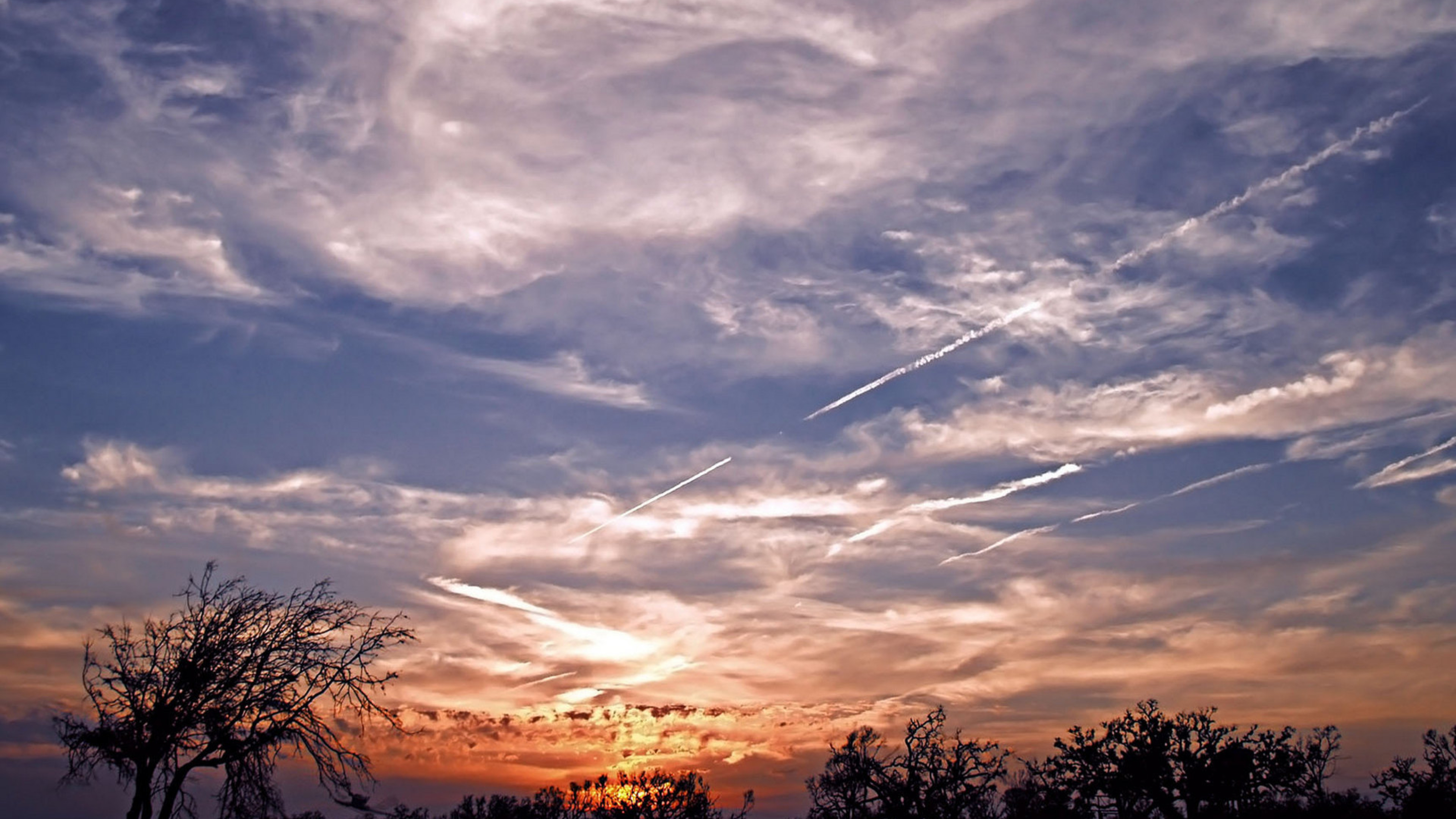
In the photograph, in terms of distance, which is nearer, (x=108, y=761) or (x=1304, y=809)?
(x=108, y=761)

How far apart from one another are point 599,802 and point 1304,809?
180 ft

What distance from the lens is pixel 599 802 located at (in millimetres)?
84562

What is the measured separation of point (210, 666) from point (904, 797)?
45.5 metres

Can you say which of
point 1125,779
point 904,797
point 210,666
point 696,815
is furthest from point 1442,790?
point 210,666

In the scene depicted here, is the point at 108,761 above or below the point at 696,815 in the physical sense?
above

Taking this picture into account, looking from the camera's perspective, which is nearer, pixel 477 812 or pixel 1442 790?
pixel 1442 790

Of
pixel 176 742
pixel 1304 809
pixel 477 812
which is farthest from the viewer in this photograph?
pixel 477 812

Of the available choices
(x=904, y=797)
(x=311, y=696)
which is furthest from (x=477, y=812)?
(x=311, y=696)

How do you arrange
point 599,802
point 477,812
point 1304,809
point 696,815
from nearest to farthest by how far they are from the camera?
point 1304,809 → point 696,815 → point 599,802 → point 477,812

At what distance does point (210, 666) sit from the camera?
18.1m

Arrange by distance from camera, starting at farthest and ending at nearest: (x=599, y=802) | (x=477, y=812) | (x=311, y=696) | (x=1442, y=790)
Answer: (x=477, y=812), (x=599, y=802), (x=1442, y=790), (x=311, y=696)

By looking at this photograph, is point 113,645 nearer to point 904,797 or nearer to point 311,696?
point 311,696

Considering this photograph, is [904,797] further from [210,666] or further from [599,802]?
[210,666]

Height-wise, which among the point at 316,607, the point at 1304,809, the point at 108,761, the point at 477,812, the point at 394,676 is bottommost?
the point at 477,812
